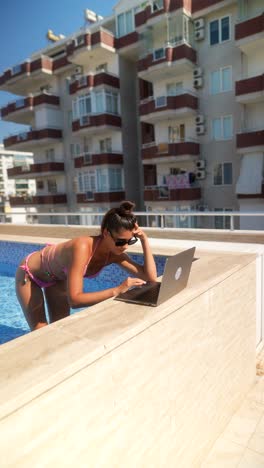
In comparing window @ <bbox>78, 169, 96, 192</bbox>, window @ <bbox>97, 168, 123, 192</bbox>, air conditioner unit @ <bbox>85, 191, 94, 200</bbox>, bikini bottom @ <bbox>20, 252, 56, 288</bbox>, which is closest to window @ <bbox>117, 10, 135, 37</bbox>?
window @ <bbox>97, 168, 123, 192</bbox>

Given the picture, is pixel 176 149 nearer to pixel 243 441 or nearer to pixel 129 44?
pixel 129 44

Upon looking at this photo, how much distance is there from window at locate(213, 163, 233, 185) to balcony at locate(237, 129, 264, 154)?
5.75 feet

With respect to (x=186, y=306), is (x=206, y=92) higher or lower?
higher

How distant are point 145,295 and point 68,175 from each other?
25.5 metres

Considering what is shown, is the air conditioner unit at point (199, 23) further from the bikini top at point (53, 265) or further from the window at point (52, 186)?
the bikini top at point (53, 265)

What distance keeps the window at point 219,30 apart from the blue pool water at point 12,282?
17.0 meters

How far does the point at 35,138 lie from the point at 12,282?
2080 centimetres

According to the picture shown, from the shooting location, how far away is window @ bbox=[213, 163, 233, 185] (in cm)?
1870

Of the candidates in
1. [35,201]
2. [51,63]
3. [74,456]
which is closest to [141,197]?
[35,201]

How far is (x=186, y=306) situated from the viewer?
7.22 feet

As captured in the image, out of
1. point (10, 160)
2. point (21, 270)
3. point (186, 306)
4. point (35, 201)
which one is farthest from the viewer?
point (10, 160)

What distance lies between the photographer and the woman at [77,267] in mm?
2492

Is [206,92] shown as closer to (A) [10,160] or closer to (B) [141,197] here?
(B) [141,197]

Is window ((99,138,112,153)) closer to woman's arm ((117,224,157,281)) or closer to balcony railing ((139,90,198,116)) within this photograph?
balcony railing ((139,90,198,116))
